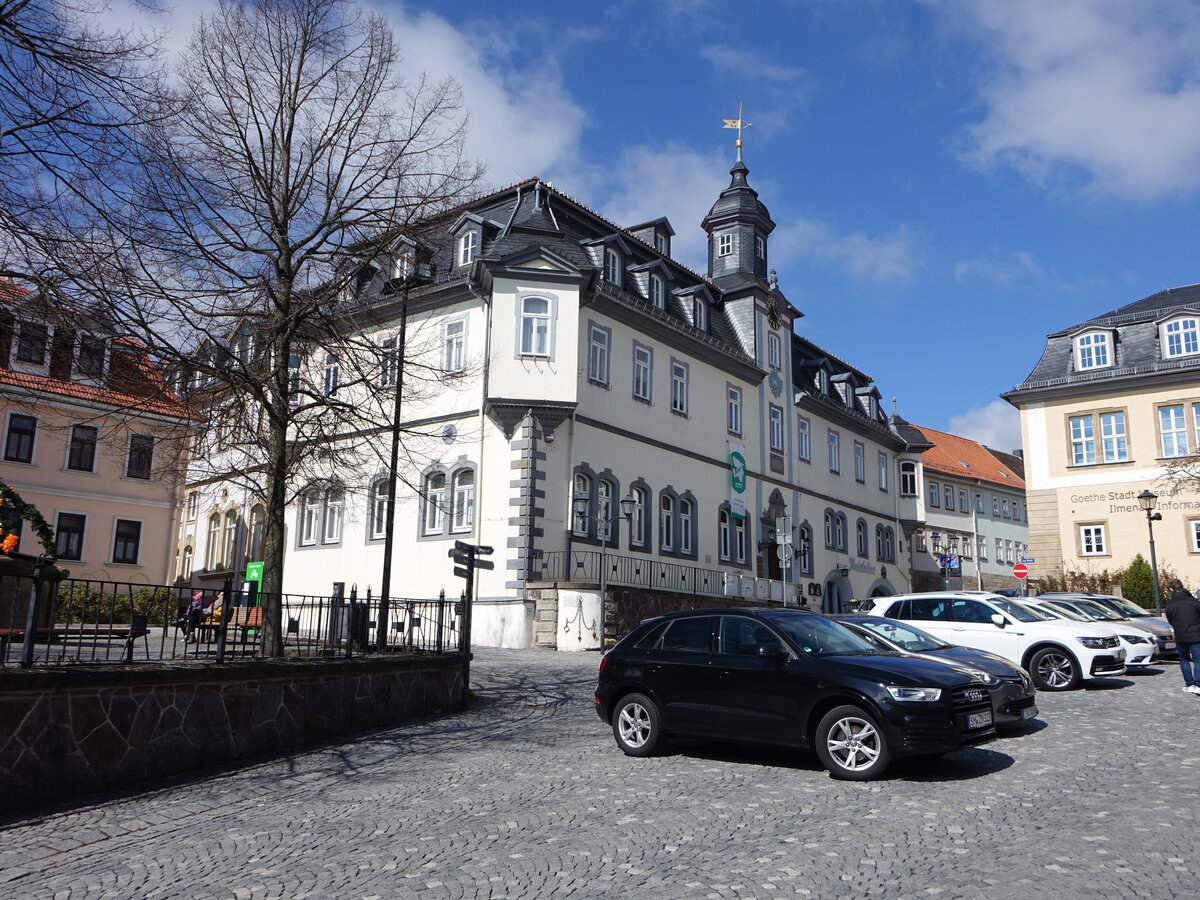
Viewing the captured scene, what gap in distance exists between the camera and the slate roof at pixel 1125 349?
128ft

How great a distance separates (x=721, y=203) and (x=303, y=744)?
33.5m

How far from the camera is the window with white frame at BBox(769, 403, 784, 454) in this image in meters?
39.0

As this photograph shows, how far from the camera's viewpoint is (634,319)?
30.9m

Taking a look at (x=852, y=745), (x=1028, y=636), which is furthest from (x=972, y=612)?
(x=852, y=745)

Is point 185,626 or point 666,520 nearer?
point 185,626

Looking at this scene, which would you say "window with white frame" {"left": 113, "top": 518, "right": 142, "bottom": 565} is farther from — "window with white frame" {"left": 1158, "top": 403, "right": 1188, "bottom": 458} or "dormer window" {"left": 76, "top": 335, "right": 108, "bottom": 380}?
"window with white frame" {"left": 1158, "top": 403, "right": 1188, "bottom": 458}

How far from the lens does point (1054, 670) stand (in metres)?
16.0

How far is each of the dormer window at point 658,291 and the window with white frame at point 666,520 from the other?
6088 mm

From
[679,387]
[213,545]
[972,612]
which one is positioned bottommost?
[972,612]

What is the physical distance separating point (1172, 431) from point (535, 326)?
84.0 feet

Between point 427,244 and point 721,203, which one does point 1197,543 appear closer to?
point 721,203

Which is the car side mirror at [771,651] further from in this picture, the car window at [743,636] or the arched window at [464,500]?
the arched window at [464,500]

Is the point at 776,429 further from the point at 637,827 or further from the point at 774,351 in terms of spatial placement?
the point at 637,827

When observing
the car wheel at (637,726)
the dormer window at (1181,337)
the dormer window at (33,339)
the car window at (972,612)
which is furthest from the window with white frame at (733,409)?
the dormer window at (33,339)
